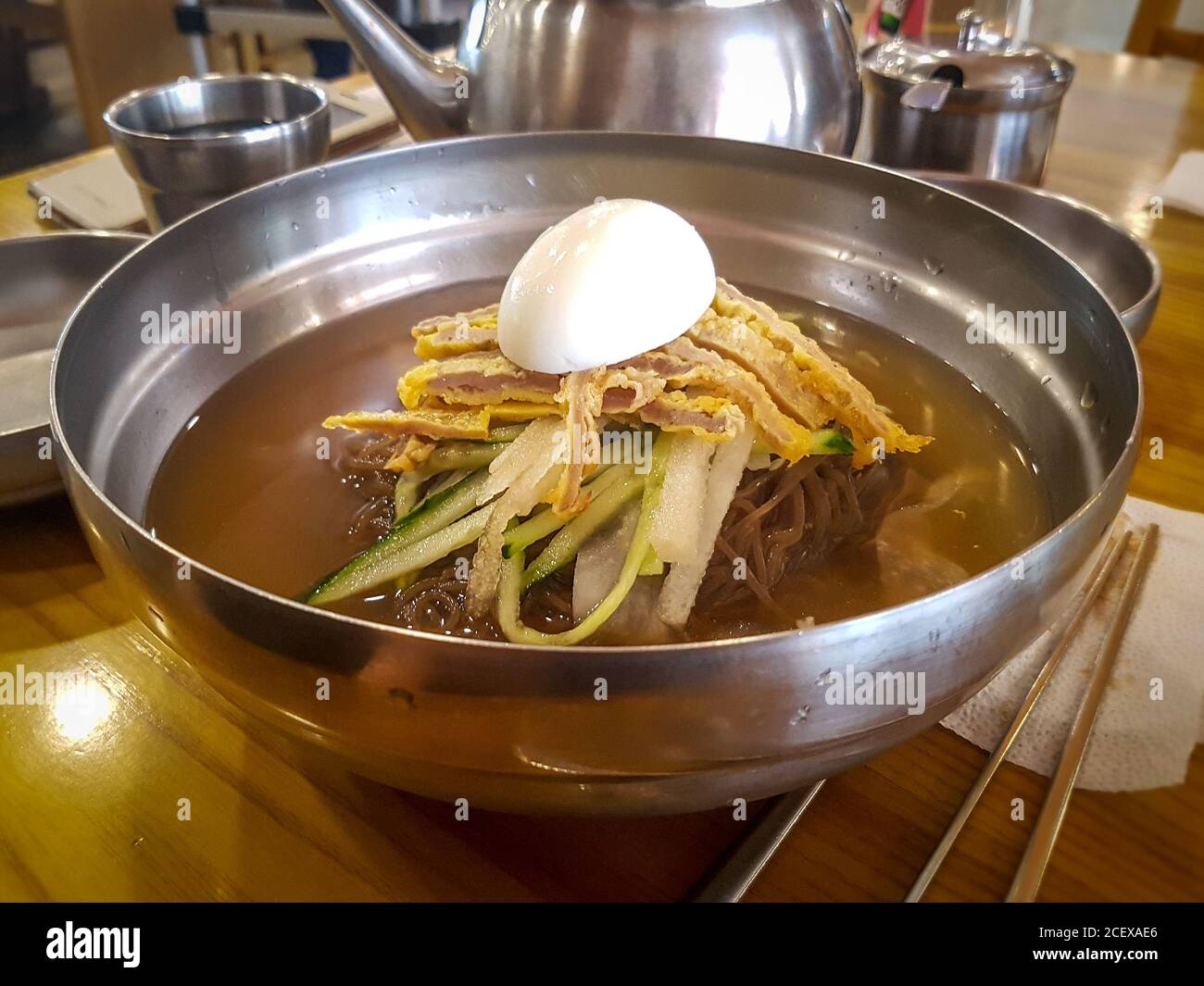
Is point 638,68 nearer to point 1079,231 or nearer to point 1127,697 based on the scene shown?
point 1079,231

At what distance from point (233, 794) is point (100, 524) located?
0.25 meters

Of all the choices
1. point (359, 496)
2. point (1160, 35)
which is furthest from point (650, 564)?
point (1160, 35)

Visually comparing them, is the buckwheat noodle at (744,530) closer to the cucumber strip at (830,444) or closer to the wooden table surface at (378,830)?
the cucumber strip at (830,444)

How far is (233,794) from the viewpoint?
68 centimetres

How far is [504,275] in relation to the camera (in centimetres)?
118

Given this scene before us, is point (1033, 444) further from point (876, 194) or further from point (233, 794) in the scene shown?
point (233, 794)

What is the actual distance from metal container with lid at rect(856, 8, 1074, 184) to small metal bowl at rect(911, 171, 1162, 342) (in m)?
0.20

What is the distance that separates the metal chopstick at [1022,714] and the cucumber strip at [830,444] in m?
0.23

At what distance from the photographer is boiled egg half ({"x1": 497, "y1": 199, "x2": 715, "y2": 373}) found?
2.73 ft

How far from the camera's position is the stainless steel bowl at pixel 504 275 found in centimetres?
47

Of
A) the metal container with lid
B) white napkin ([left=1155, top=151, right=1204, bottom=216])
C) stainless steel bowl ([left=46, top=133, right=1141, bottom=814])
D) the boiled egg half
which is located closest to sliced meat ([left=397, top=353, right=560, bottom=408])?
the boiled egg half

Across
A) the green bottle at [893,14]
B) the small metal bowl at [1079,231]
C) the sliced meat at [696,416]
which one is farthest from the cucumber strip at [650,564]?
the green bottle at [893,14]

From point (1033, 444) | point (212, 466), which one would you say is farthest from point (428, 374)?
point (1033, 444)

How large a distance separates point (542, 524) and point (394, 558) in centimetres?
13
